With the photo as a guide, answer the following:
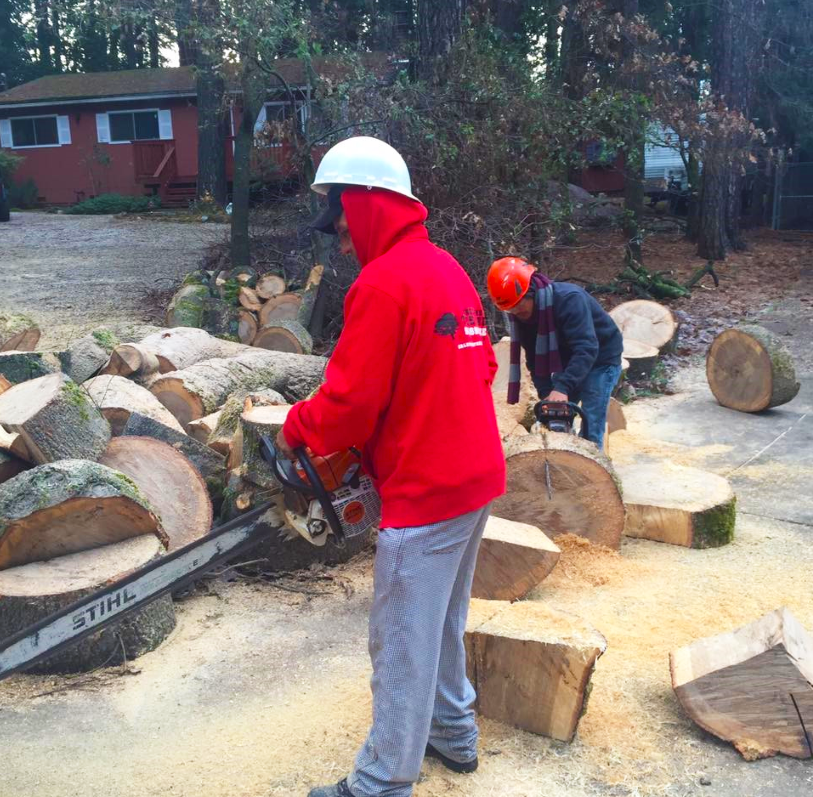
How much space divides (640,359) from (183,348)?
446 centimetres

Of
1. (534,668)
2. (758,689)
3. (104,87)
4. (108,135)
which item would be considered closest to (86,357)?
(534,668)

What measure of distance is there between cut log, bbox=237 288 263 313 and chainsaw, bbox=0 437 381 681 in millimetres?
7391

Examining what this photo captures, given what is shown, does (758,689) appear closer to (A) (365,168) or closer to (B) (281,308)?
(A) (365,168)

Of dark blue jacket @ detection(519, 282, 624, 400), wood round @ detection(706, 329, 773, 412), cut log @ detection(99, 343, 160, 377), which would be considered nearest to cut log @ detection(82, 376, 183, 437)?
cut log @ detection(99, 343, 160, 377)

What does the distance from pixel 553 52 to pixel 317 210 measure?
16.0 feet

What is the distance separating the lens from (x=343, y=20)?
11.8 meters

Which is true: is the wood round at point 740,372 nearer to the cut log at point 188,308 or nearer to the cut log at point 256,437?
the cut log at point 256,437

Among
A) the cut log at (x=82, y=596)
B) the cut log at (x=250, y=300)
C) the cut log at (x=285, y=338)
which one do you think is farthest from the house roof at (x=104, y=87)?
the cut log at (x=82, y=596)

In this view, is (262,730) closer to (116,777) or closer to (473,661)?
(116,777)

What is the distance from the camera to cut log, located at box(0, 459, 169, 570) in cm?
376

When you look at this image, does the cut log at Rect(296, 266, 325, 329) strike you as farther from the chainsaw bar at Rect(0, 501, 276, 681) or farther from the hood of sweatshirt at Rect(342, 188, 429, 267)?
the hood of sweatshirt at Rect(342, 188, 429, 267)

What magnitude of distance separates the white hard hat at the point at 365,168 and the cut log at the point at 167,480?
251 cm

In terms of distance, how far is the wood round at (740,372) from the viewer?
7.75 m

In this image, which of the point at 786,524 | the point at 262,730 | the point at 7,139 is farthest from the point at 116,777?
the point at 7,139
